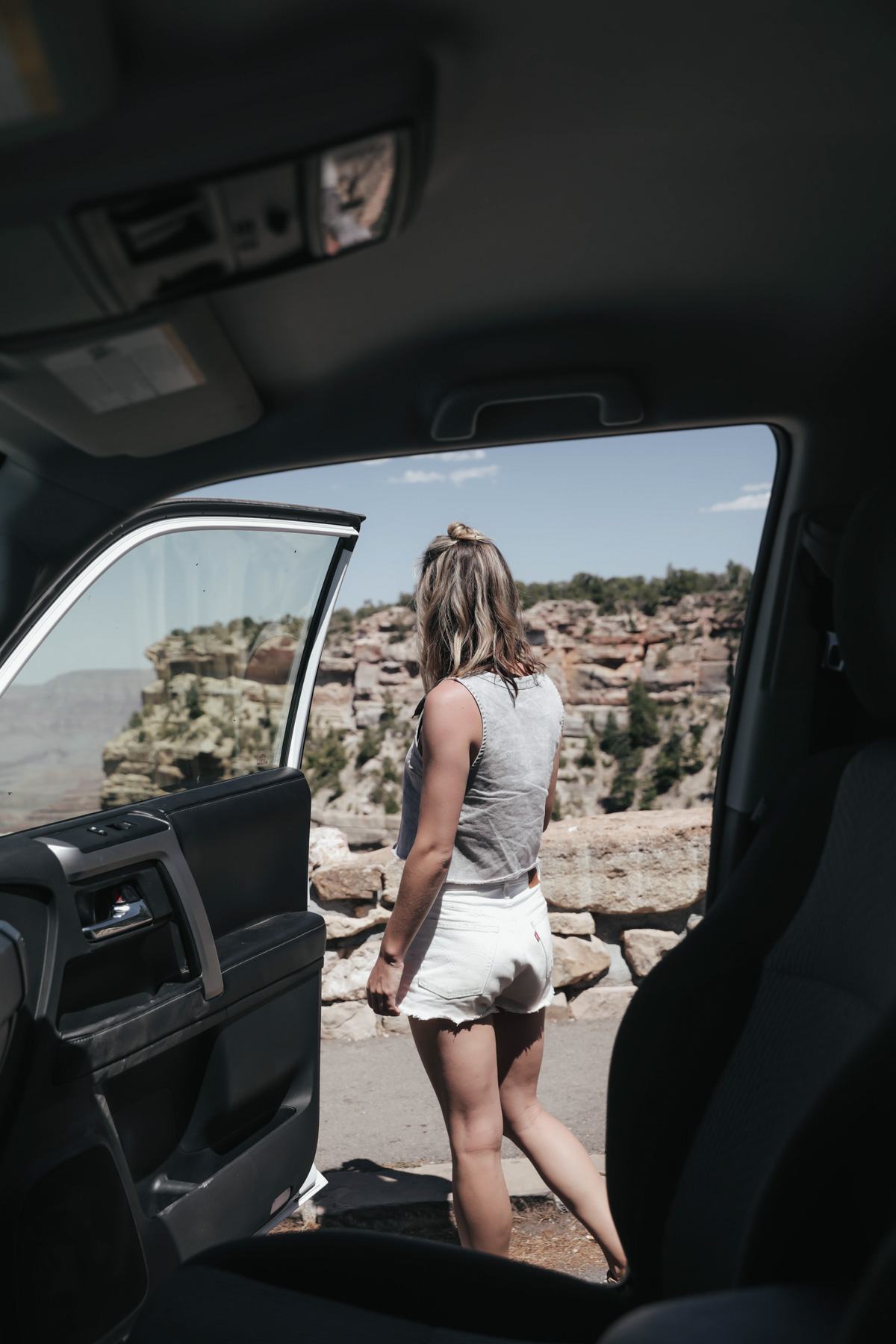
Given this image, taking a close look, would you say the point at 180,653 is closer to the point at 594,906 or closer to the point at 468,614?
the point at 468,614

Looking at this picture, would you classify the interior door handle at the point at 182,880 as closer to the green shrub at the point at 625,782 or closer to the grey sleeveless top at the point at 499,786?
the grey sleeveless top at the point at 499,786

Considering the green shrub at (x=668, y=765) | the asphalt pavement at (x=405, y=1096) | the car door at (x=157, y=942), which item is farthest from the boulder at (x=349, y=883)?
the green shrub at (x=668, y=765)

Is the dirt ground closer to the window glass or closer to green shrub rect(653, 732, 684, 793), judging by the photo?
the window glass

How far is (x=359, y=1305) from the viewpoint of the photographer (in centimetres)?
121

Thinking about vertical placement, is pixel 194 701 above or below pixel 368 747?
above

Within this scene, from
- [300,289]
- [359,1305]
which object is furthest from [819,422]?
[359,1305]

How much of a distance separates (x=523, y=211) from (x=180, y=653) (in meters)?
2.71

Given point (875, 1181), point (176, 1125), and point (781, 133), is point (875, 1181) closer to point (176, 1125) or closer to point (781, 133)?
point (781, 133)

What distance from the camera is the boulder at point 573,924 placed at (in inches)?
162

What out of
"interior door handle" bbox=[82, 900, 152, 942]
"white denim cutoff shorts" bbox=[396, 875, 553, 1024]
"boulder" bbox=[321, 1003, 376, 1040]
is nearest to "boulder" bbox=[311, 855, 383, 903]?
"boulder" bbox=[321, 1003, 376, 1040]

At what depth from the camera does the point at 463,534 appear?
6.73ft

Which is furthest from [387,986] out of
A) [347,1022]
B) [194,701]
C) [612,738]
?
[612,738]

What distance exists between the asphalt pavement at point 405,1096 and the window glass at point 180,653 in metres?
1.31

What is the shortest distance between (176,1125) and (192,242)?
65.2 inches
